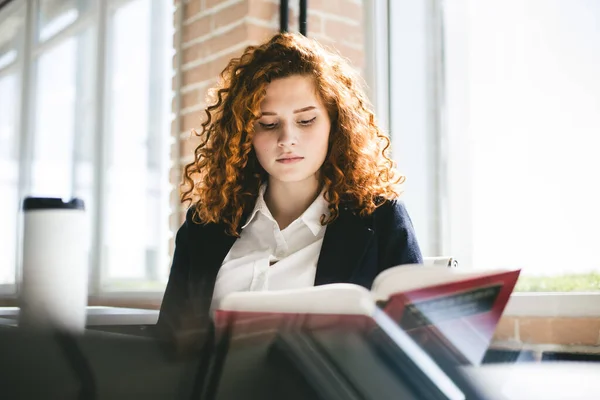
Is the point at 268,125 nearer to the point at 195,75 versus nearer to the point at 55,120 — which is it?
the point at 195,75

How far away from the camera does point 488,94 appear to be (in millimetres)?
1505

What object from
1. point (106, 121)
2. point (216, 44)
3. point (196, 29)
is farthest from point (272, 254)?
point (106, 121)

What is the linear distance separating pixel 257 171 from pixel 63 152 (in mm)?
1223

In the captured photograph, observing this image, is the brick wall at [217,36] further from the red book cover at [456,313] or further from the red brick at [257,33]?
the red book cover at [456,313]

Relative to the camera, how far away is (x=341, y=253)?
104cm

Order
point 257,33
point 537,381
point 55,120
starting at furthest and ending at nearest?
point 55,120
point 257,33
point 537,381

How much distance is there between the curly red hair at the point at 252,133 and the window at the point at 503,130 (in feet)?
1.14

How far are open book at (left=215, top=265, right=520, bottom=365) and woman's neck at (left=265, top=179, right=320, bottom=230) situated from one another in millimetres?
708

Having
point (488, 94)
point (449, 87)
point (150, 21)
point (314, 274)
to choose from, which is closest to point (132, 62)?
point (150, 21)

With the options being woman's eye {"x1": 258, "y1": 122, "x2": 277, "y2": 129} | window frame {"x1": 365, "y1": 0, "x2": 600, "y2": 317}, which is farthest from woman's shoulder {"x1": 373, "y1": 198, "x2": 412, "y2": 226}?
window frame {"x1": 365, "y1": 0, "x2": 600, "y2": 317}

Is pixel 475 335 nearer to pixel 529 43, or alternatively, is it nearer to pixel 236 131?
pixel 236 131

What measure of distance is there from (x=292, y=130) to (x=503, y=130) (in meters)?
0.63

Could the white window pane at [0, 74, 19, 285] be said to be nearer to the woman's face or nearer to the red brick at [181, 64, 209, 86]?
the red brick at [181, 64, 209, 86]

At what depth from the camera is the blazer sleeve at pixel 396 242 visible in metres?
1.04
